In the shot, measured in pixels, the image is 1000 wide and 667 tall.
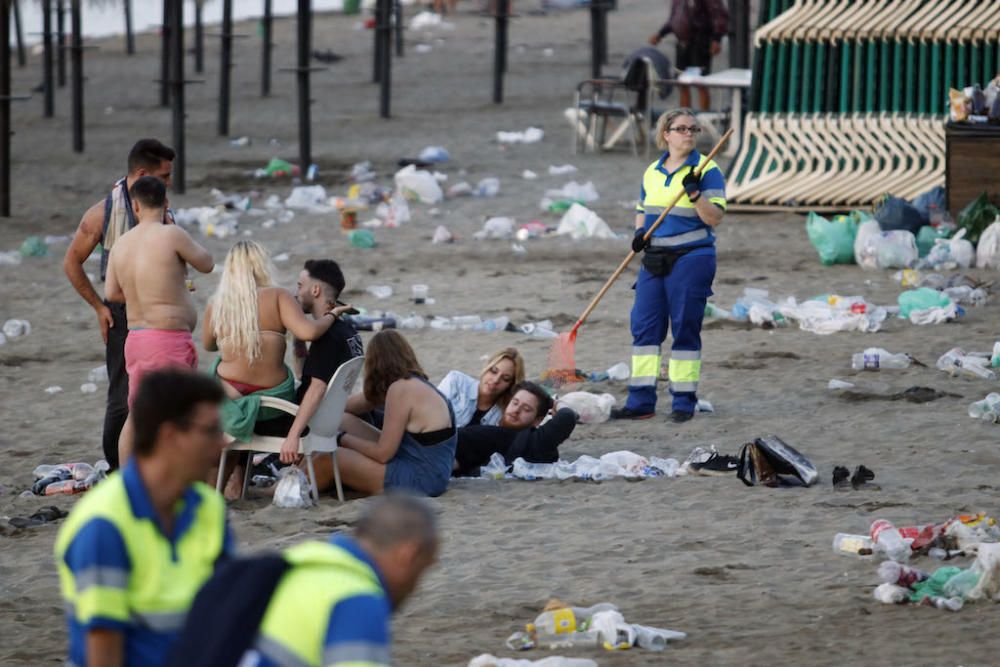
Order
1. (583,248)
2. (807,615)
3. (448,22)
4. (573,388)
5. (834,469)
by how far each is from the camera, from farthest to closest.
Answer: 1. (448,22)
2. (583,248)
3. (573,388)
4. (834,469)
5. (807,615)

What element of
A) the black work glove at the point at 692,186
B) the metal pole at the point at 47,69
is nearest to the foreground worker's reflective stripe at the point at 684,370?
the black work glove at the point at 692,186

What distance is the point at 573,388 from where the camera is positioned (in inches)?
371

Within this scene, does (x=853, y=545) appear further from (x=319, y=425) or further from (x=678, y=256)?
(x=678, y=256)

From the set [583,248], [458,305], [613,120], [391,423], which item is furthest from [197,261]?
[613,120]

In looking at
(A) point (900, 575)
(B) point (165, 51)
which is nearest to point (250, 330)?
(A) point (900, 575)

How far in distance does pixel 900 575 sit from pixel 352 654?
3425mm

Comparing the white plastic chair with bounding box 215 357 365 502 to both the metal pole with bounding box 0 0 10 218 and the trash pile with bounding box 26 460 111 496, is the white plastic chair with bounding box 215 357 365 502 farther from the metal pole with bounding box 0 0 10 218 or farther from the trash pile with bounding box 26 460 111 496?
the metal pole with bounding box 0 0 10 218

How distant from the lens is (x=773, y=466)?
732 centimetres

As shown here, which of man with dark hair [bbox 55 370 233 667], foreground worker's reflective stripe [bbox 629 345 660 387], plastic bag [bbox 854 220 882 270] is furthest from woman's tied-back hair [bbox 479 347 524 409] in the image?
plastic bag [bbox 854 220 882 270]

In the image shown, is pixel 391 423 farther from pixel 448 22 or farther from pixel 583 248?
pixel 448 22

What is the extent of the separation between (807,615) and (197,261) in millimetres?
2809

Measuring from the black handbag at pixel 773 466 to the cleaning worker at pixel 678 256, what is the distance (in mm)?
1219

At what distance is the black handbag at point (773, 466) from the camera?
284 inches

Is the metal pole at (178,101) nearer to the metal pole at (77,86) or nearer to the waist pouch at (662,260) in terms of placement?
the metal pole at (77,86)
